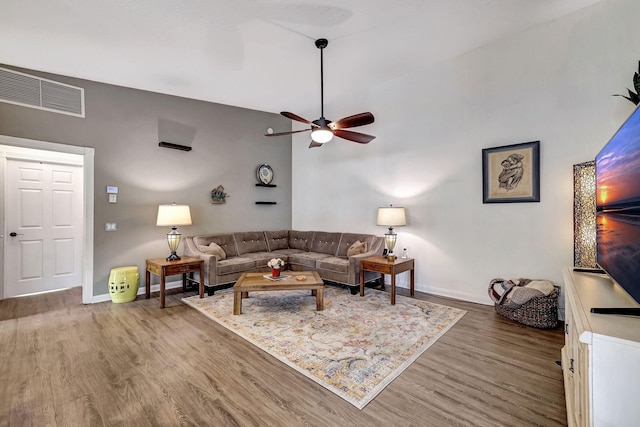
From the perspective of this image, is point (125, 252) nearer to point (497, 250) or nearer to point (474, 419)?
point (474, 419)

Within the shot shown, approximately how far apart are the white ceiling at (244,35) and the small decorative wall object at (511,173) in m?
1.40

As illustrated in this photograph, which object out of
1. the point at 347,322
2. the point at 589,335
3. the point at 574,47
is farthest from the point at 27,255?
the point at 574,47

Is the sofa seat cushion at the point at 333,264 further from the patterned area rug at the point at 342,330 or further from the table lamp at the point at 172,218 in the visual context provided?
the table lamp at the point at 172,218

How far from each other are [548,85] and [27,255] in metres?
7.40

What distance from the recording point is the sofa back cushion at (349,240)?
4844 mm

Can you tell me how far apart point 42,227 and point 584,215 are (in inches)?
282

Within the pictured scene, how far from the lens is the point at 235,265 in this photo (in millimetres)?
4406

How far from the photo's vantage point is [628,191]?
1.29 metres

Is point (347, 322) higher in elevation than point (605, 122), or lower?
lower

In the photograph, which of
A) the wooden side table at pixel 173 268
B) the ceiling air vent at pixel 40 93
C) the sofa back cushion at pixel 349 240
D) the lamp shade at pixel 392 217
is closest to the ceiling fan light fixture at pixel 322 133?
the lamp shade at pixel 392 217

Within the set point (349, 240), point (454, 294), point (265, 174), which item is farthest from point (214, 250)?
point (454, 294)

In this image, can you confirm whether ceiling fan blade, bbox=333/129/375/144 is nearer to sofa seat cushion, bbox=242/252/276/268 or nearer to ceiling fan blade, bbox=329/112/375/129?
ceiling fan blade, bbox=329/112/375/129

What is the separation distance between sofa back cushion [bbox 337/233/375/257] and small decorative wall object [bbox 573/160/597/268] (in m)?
2.56

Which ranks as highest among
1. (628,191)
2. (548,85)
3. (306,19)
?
(306,19)
